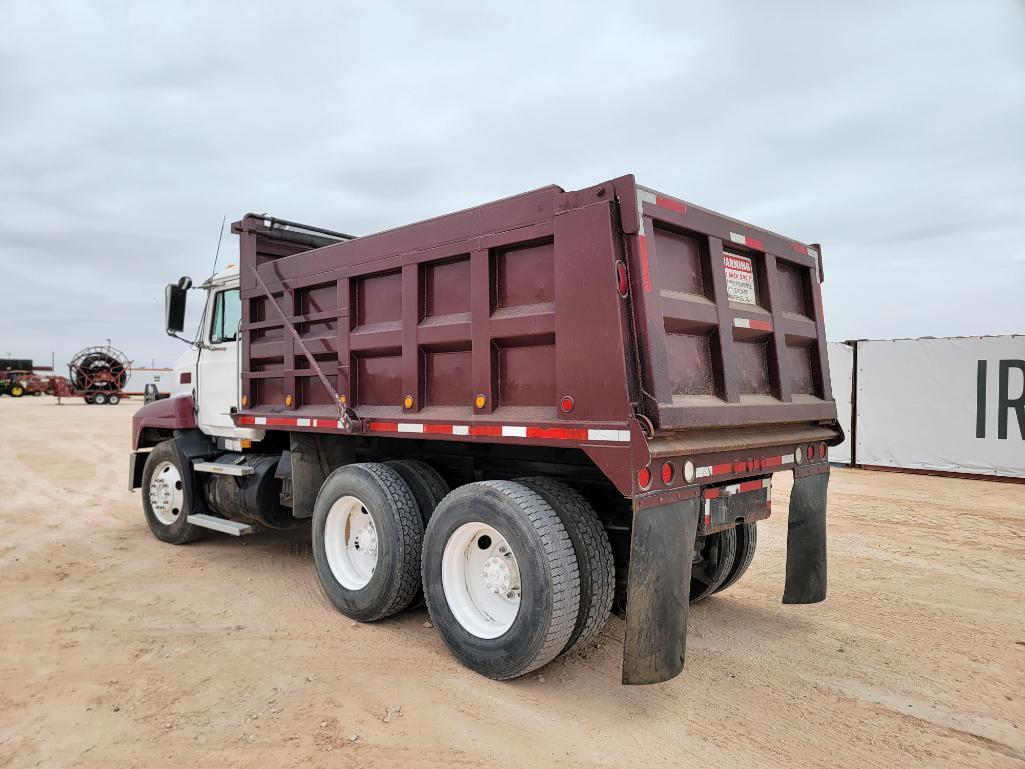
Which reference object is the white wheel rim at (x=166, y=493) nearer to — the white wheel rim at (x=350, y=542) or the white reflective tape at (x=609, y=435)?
the white wheel rim at (x=350, y=542)

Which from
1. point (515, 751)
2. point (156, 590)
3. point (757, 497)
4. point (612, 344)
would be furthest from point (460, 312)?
point (156, 590)

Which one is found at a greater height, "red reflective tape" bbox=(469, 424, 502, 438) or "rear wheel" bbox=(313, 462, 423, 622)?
"red reflective tape" bbox=(469, 424, 502, 438)

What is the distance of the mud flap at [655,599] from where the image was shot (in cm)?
330

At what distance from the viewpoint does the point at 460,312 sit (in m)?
4.25

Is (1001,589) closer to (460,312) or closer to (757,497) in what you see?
(757,497)

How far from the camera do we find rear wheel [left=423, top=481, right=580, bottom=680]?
11.4 feet

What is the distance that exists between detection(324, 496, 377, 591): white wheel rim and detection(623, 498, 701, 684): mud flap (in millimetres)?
2173

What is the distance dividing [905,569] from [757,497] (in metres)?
2.98

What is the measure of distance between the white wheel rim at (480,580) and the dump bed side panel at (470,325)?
0.63 meters

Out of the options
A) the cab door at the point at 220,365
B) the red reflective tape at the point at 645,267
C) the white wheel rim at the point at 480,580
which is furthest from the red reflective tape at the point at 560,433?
the cab door at the point at 220,365

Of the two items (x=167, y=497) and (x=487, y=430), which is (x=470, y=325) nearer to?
(x=487, y=430)

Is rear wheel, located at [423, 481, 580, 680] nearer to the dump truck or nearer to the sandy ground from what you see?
the dump truck

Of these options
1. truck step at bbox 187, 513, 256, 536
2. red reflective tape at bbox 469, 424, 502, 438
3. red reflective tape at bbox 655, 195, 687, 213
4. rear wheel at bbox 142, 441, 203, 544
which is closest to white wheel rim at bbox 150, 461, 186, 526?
rear wheel at bbox 142, 441, 203, 544

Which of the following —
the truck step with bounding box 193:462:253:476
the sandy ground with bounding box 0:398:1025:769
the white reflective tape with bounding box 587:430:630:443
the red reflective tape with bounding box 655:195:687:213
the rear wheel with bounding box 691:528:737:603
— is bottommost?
the sandy ground with bounding box 0:398:1025:769
